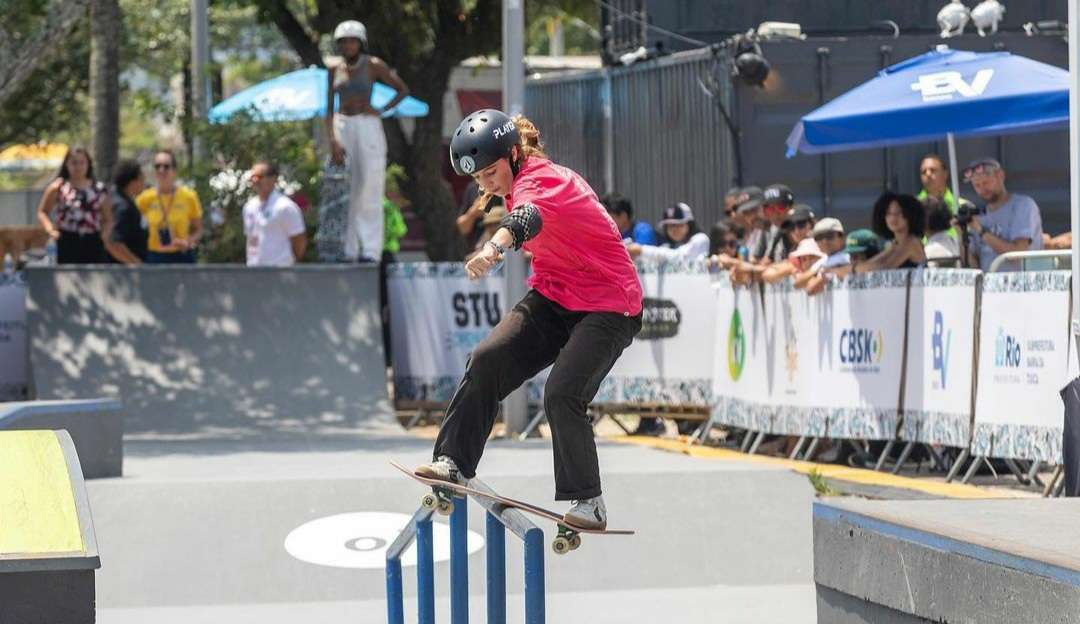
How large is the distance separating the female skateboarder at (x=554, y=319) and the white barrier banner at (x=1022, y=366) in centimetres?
419

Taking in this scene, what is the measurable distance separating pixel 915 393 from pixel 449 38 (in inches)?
530

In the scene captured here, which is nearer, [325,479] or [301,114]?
[325,479]

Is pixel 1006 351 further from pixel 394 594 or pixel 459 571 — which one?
pixel 459 571

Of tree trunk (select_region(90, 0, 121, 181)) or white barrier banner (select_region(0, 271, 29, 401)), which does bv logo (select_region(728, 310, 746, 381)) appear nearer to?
white barrier banner (select_region(0, 271, 29, 401))

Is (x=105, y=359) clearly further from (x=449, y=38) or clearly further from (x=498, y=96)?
(x=498, y=96)

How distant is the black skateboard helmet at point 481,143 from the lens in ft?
22.2

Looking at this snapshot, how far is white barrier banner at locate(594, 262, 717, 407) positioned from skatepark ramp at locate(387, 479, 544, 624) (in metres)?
7.35

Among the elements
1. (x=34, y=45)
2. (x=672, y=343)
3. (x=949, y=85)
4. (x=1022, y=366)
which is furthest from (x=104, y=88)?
(x=1022, y=366)

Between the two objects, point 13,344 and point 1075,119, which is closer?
point 1075,119

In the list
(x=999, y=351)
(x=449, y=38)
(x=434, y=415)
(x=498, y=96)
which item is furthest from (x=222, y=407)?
(x=498, y=96)

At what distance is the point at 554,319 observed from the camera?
7.11 m

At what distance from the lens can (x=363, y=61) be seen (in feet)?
50.8

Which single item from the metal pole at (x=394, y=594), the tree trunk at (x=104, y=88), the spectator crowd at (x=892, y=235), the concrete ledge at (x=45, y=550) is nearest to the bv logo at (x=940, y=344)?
the spectator crowd at (x=892, y=235)

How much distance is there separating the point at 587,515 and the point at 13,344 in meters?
10.0
